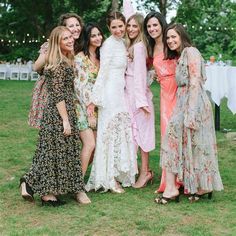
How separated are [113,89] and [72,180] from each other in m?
1.07

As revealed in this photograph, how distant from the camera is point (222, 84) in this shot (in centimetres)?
889

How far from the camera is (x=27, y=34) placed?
30234 mm

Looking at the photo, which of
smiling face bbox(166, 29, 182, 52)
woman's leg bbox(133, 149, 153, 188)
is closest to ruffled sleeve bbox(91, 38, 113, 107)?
smiling face bbox(166, 29, 182, 52)

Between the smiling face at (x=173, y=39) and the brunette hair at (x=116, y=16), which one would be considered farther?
the brunette hair at (x=116, y=16)

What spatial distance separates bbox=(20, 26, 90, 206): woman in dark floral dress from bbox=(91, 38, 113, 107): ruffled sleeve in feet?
1.45

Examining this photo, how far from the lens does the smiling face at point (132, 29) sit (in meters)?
5.39

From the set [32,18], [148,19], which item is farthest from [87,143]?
[32,18]

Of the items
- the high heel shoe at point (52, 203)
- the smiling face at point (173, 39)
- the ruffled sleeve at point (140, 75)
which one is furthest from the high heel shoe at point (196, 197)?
the smiling face at point (173, 39)

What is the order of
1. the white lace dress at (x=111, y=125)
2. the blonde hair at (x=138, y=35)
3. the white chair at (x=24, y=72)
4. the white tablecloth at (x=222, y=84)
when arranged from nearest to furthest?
1. the white lace dress at (x=111, y=125)
2. the blonde hair at (x=138, y=35)
3. the white tablecloth at (x=222, y=84)
4. the white chair at (x=24, y=72)

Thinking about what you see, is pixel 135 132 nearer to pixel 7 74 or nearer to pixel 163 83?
pixel 163 83

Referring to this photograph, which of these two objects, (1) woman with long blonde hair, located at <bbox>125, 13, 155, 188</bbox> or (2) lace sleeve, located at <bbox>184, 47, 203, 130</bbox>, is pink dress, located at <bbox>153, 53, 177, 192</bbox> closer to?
(1) woman with long blonde hair, located at <bbox>125, 13, 155, 188</bbox>

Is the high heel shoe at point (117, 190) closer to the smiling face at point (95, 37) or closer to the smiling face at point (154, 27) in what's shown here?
the smiling face at point (95, 37)

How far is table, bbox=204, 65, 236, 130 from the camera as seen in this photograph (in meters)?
8.44

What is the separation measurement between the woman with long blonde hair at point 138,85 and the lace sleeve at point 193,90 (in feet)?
2.14
